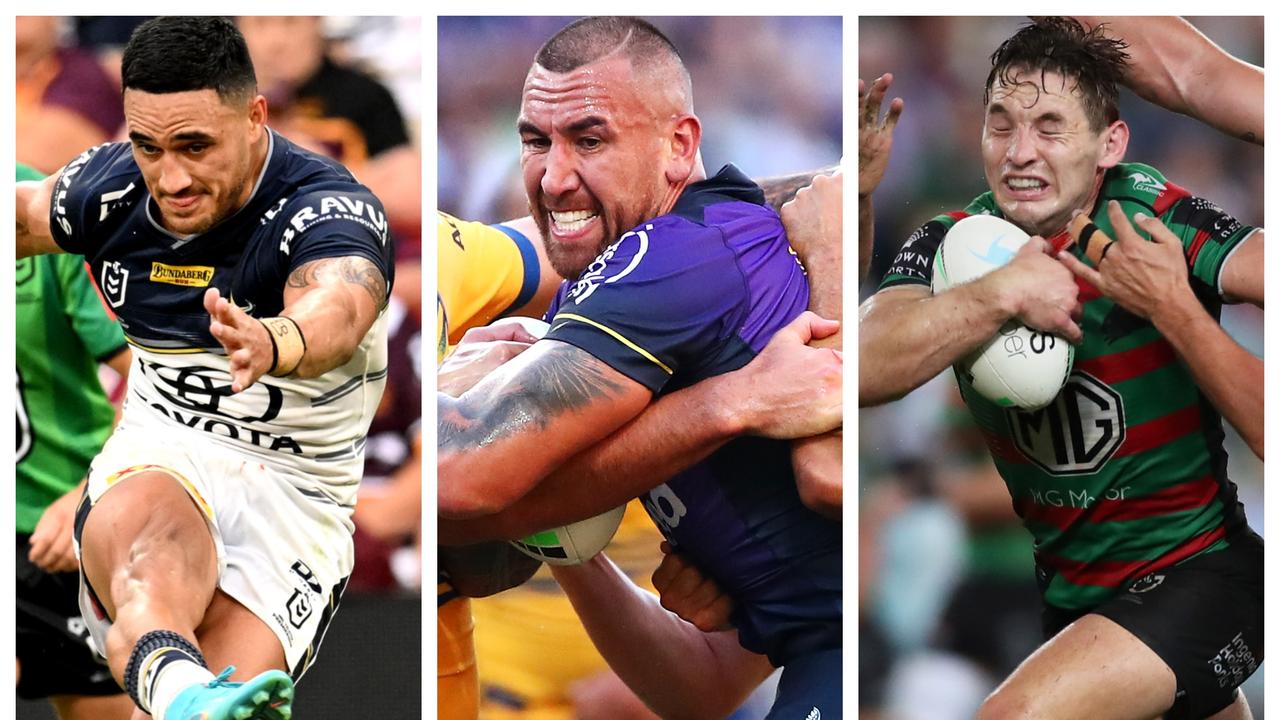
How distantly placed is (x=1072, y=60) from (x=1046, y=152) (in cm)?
23

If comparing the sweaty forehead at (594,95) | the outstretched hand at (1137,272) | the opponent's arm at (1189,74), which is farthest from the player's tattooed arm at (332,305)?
the opponent's arm at (1189,74)

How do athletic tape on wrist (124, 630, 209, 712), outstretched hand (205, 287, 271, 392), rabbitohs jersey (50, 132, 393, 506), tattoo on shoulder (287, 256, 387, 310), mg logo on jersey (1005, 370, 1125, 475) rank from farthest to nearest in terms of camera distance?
mg logo on jersey (1005, 370, 1125, 475) → rabbitohs jersey (50, 132, 393, 506) → tattoo on shoulder (287, 256, 387, 310) → athletic tape on wrist (124, 630, 209, 712) → outstretched hand (205, 287, 271, 392)

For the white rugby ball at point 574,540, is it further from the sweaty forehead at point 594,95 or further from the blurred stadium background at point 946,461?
the sweaty forehead at point 594,95

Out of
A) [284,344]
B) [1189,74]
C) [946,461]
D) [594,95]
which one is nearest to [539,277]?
[594,95]

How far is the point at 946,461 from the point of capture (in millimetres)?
3820

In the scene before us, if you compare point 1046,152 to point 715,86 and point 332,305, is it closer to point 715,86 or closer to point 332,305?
point 715,86

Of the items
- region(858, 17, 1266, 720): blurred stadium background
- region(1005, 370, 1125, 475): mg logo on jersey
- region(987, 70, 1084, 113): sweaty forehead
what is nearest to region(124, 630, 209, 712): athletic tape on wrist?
region(858, 17, 1266, 720): blurred stadium background

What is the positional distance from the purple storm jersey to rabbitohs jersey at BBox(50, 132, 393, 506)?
531 millimetres

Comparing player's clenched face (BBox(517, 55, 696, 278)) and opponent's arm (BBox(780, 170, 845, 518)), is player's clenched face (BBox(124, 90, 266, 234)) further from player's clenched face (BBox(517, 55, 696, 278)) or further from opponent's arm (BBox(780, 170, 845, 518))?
opponent's arm (BBox(780, 170, 845, 518))

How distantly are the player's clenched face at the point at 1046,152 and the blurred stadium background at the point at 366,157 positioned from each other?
Result: 1.41 metres

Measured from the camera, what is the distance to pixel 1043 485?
3801 mm

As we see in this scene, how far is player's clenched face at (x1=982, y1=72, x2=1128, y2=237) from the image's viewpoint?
3732 millimetres

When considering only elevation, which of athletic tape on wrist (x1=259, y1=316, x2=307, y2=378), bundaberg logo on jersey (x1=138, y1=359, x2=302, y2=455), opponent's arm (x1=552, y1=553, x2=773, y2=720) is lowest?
opponent's arm (x1=552, y1=553, x2=773, y2=720)
